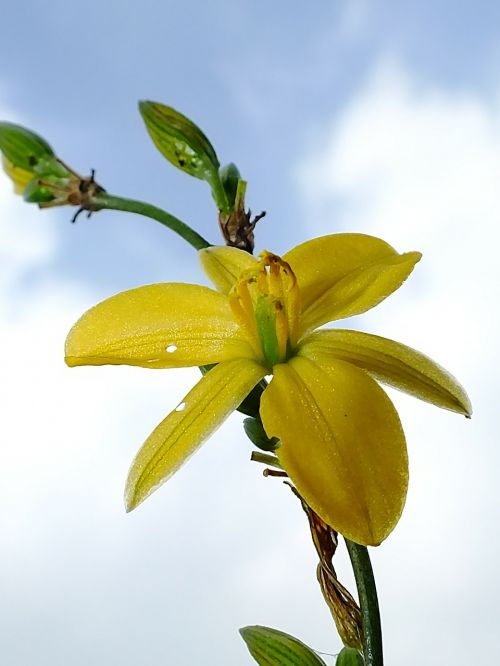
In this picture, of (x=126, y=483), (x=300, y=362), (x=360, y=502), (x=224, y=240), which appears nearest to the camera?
(x=360, y=502)

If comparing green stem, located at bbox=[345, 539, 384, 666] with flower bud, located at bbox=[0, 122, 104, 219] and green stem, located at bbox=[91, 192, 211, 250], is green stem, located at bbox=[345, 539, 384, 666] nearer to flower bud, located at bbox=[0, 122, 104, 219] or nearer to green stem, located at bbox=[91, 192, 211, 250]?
green stem, located at bbox=[91, 192, 211, 250]

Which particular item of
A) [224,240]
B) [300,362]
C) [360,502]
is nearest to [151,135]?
[224,240]

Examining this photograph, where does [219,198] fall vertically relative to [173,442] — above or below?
above

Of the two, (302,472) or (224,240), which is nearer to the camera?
(302,472)

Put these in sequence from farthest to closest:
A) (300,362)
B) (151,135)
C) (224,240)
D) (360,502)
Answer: (151,135)
(224,240)
(300,362)
(360,502)

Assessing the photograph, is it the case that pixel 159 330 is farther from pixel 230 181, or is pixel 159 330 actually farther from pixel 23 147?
pixel 23 147

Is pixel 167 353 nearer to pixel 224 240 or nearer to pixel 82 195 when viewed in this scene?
pixel 224 240

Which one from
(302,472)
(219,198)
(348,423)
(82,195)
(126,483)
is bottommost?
(126,483)
